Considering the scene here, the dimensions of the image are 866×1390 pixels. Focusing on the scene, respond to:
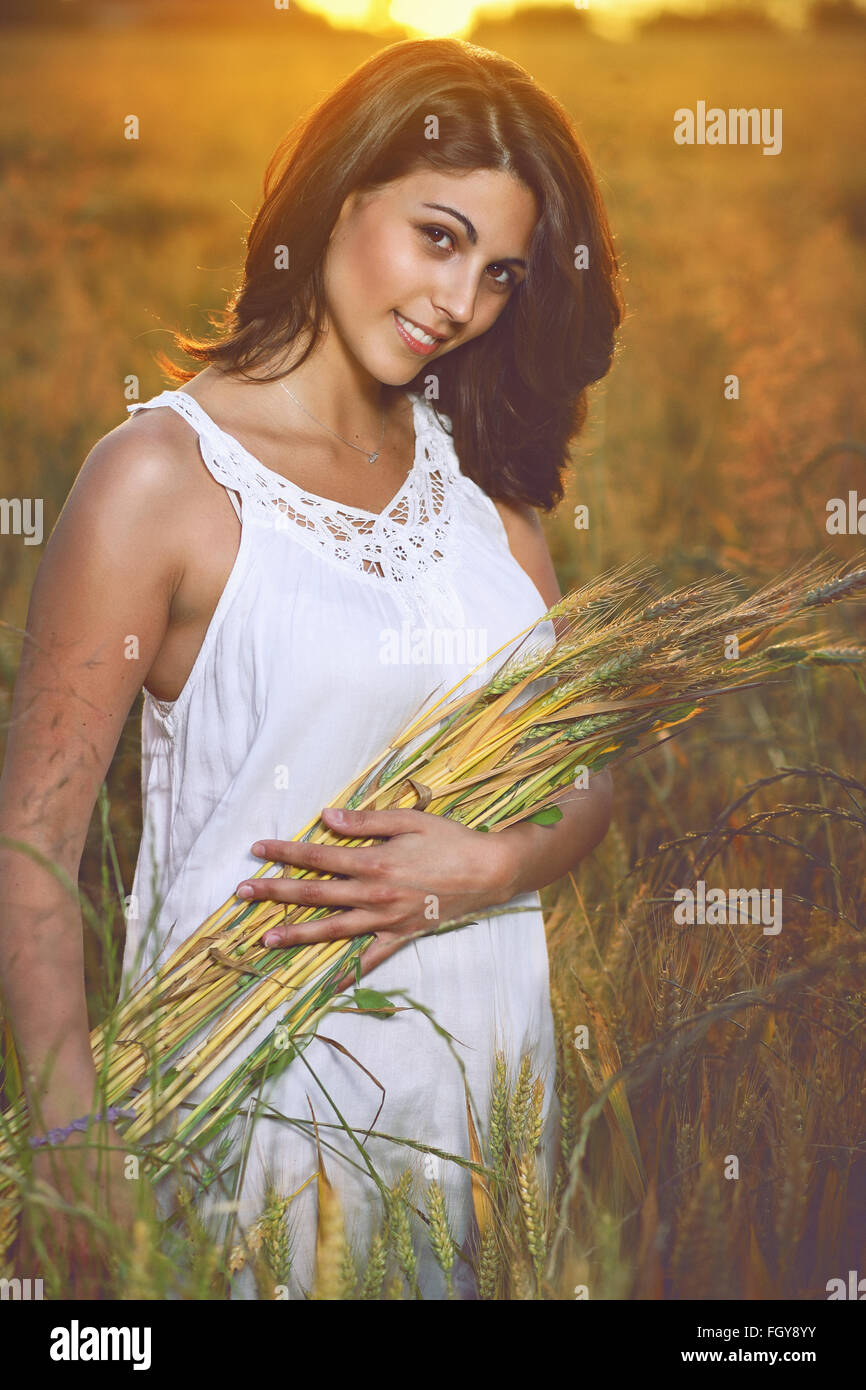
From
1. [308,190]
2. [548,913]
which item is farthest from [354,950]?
[308,190]

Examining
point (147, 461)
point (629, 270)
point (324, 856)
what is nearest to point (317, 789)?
point (324, 856)

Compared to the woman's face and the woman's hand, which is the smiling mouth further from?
the woman's hand

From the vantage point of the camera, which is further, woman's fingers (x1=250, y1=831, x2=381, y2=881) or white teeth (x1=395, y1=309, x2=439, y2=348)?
white teeth (x1=395, y1=309, x2=439, y2=348)

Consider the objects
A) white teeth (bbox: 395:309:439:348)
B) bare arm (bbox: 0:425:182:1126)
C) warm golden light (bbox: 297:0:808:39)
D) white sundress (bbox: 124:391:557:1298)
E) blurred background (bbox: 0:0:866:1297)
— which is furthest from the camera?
blurred background (bbox: 0:0:866:1297)

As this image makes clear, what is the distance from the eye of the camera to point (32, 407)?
232cm

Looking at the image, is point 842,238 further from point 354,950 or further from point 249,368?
point 354,950

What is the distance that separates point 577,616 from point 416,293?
373mm

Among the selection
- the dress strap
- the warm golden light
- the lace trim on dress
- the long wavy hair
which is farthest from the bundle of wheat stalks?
the warm golden light

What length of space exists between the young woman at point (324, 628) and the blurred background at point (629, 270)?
0.23 meters

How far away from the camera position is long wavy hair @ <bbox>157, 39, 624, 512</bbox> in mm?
1136

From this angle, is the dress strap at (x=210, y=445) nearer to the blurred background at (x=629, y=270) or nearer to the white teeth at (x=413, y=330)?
the white teeth at (x=413, y=330)

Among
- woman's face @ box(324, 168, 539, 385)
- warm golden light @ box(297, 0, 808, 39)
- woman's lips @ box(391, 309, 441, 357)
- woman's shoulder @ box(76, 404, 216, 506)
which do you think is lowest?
woman's shoulder @ box(76, 404, 216, 506)

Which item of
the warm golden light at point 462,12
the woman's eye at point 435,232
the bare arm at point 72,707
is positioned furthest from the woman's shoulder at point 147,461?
the warm golden light at point 462,12

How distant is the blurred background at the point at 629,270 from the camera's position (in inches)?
67.1
